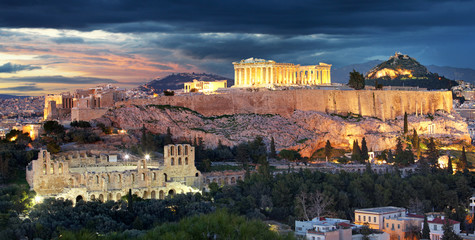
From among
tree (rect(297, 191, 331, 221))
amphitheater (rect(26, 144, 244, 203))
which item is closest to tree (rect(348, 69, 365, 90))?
amphitheater (rect(26, 144, 244, 203))

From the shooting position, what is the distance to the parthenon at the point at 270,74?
292 feet

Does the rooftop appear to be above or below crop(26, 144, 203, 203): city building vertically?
below

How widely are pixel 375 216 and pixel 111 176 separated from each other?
15.9m

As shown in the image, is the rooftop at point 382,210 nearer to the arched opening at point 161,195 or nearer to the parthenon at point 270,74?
the arched opening at point 161,195

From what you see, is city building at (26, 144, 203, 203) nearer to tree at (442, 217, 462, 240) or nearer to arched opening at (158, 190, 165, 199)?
arched opening at (158, 190, 165, 199)

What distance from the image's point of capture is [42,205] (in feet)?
132

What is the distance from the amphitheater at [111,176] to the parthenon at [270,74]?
124 feet

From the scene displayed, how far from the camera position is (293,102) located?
8050cm

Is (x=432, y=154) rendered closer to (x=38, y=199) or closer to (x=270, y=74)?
(x=270, y=74)

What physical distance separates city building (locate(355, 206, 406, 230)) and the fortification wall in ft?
110

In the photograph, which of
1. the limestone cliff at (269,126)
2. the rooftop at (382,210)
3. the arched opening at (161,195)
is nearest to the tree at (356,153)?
the limestone cliff at (269,126)

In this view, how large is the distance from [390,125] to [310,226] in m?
43.3

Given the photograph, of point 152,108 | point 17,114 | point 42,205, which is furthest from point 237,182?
point 17,114

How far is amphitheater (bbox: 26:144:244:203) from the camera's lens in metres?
43.8
